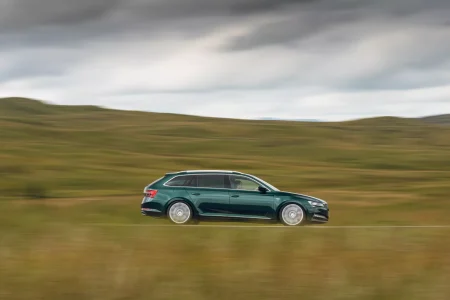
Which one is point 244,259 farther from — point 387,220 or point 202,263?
point 387,220

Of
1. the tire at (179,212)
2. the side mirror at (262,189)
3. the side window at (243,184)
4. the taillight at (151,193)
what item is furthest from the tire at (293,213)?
the taillight at (151,193)

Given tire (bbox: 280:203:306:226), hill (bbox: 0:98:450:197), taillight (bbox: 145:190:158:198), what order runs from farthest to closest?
hill (bbox: 0:98:450:197) → taillight (bbox: 145:190:158:198) → tire (bbox: 280:203:306:226)

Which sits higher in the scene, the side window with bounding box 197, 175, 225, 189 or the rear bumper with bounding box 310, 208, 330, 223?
the side window with bounding box 197, 175, 225, 189

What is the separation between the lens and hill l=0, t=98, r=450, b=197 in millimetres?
47562

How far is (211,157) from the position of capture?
273 feet

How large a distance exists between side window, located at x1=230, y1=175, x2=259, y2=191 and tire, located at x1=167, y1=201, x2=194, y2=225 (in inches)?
52.5

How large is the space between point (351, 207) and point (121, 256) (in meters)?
22.6

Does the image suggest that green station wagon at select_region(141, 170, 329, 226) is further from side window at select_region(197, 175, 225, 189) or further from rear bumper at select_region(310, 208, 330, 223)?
side window at select_region(197, 175, 225, 189)

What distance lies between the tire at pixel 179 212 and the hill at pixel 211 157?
42.7 ft

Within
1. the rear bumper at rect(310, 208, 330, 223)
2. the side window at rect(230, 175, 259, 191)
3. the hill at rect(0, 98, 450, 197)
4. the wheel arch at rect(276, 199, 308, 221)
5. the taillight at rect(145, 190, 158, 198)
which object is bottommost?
the rear bumper at rect(310, 208, 330, 223)

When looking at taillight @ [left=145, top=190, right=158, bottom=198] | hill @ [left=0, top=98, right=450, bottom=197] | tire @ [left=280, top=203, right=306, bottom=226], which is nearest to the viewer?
tire @ [left=280, top=203, right=306, bottom=226]

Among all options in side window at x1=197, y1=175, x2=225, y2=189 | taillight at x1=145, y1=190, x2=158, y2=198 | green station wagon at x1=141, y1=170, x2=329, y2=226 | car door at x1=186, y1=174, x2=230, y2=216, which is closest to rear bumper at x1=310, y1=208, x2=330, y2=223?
green station wagon at x1=141, y1=170, x2=329, y2=226

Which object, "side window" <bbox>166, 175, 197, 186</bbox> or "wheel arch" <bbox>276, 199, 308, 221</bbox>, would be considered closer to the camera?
"wheel arch" <bbox>276, 199, 308, 221</bbox>

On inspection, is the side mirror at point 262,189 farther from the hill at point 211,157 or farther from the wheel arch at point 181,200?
the hill at point 211,157
